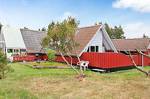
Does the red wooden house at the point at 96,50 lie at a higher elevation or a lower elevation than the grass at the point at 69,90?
higher

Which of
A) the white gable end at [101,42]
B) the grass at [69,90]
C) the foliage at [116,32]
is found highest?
the foliage at [116,32]

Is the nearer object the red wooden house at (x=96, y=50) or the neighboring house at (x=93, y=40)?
the red wooden house at (x=96, y=50)

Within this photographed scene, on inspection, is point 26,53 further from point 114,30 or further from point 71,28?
point 114,30

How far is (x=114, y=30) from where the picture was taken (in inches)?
3925

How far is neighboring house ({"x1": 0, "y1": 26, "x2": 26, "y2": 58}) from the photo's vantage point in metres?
39.6

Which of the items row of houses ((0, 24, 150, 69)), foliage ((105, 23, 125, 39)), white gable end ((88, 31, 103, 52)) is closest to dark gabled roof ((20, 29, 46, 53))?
row of houses ((0, 24, 150, 69))

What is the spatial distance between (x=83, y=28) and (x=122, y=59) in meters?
8.11

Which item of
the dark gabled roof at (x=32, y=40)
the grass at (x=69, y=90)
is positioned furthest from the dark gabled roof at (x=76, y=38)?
the grass at (x=69, y=90)

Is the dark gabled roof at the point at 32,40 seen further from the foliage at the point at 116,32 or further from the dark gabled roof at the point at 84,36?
the foliage at the point at 116,32

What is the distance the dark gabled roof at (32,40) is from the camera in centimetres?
4000

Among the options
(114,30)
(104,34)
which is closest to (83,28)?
(104,34)

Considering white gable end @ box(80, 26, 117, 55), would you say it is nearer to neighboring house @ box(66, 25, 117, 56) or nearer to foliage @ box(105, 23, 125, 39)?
neighboring house @ box(66, 25, 117, 56)

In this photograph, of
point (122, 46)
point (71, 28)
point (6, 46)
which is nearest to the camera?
point (71, 28)

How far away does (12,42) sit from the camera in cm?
4094
